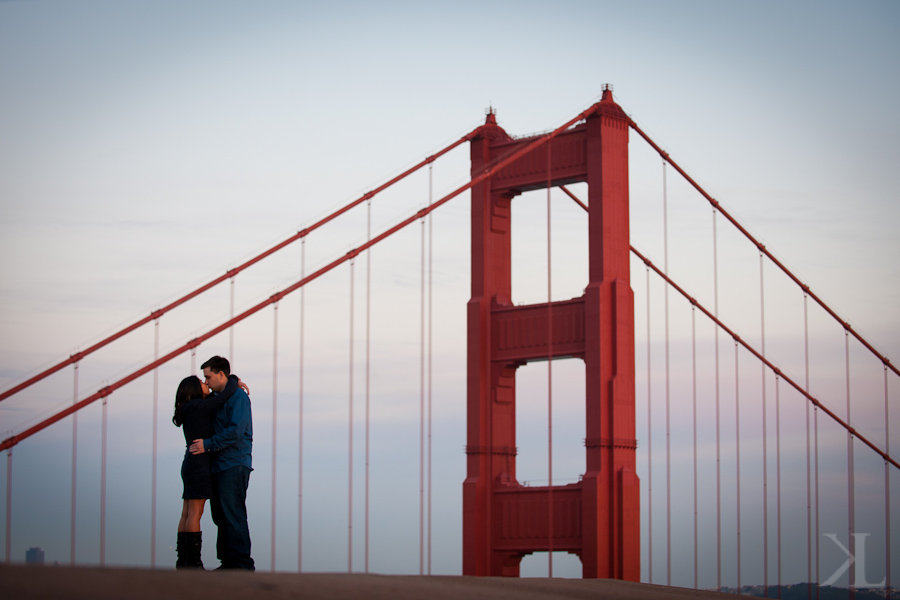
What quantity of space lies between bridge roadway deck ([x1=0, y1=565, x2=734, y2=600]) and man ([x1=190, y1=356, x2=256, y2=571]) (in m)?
1.26

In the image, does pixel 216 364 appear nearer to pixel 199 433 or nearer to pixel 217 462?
pixel 199 433

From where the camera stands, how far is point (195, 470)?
1171 centimetres

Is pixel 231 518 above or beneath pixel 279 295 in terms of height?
beneath

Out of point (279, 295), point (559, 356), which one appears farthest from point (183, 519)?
point (559, 356)

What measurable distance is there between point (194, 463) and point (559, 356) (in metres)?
17.6

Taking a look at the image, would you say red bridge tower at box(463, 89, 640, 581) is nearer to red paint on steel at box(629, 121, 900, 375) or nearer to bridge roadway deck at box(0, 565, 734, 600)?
red paint on steel at box(629, 121, 900, 375)

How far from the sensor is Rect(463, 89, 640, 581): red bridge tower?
89.7 feet

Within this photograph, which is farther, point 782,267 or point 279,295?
point 782,267

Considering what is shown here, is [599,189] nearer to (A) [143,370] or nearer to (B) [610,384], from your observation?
(B) [610,384]

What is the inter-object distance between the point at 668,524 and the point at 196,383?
19.7 metres

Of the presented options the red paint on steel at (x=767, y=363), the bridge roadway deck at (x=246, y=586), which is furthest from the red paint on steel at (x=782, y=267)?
the bridge roadway deck at (x=246, y=586)

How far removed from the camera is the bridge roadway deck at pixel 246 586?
26.6 ft

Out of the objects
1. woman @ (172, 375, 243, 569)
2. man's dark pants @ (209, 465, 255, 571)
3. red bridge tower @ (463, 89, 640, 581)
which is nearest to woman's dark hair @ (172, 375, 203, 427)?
woman @ (172, 375, 243, 569)

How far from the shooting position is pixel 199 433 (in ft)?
38.7
